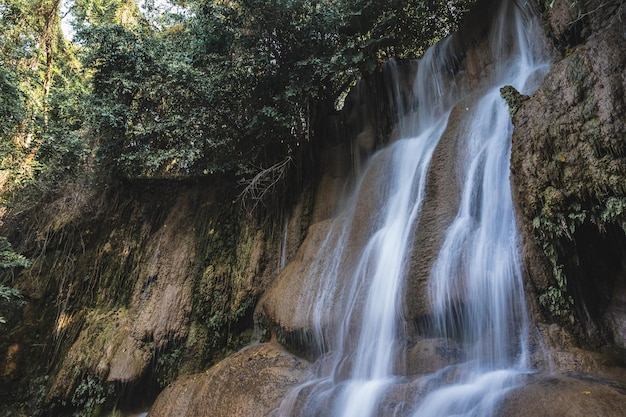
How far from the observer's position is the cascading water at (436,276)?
4.43 metres

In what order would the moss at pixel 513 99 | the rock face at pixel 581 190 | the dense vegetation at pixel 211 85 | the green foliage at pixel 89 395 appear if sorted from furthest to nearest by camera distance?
1. the dense vegetation at pixel 211 85
2. the green foliage at pixel 89 395
3. the moss at pixel 513 99
4. the rock face at pixel 581 190

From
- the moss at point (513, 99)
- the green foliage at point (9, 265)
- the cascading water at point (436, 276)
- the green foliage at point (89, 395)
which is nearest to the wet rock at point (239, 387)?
the cascading water at point (436, 276)

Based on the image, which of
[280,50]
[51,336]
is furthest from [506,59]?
[51,336]

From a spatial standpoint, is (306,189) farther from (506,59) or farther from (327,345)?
(506,59)

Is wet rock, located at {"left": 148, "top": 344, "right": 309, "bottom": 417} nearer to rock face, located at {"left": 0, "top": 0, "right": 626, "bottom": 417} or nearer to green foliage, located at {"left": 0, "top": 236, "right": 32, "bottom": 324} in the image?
rock face, located at {"left": 0, "top": 0, "right": 626, "bottom": 417}

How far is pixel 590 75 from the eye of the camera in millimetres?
4309

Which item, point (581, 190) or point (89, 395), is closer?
point (581, 190)

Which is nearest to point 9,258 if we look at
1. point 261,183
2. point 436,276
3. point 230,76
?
point 261,183

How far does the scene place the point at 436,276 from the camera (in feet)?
17.8

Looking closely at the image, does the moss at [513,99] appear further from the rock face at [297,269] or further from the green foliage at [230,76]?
the green foliage at [230,76]

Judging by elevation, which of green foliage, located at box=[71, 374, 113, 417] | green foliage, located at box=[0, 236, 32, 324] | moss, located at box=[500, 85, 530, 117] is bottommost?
green foliage, located at box=[71, 374, 113, 417]

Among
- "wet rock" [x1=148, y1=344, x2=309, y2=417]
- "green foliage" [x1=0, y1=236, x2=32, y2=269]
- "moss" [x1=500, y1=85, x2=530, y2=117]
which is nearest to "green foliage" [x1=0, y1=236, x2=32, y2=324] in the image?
"green foliage" [x1=0, y1=236, x2=32, y2=269]

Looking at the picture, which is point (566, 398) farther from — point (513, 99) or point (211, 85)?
point (211, 85)

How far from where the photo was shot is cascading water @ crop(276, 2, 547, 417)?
4.43 m
